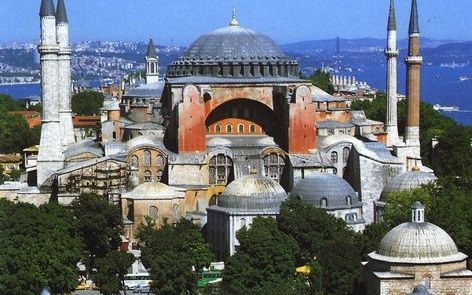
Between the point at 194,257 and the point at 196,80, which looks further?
the point at 196,80

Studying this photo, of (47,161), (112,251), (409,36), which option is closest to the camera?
(112,251)

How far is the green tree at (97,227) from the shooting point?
3016cm

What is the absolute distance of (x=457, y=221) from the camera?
28078 millimetres

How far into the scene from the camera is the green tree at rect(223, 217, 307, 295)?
2606cm

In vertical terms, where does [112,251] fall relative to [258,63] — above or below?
below

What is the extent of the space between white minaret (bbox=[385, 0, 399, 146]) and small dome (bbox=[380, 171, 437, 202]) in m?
7.48

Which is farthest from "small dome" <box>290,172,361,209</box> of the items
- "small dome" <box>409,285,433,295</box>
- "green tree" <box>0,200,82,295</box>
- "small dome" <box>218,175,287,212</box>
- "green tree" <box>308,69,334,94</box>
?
"green tree" <box>308,69,334,94</box>

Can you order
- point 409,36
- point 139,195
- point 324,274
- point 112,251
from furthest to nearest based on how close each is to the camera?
point 409,36, point 139,195, point 112,251, point 324,274

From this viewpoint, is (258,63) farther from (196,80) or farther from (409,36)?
(409,36)

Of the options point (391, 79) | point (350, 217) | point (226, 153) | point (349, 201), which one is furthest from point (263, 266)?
point (391, 79)

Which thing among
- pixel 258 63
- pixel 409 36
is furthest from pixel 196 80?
pixel 409 36

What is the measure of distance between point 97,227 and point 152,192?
13.9ft

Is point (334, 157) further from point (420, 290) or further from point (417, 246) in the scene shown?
point (420, 290)

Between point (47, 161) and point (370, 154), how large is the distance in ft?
30.7
